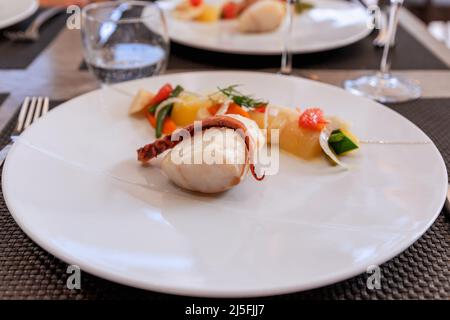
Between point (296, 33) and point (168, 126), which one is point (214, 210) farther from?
point (296, 33)

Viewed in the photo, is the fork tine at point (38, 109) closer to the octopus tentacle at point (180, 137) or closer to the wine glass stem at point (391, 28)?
the octopus tentacle at point (180, 137)

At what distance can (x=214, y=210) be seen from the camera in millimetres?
821

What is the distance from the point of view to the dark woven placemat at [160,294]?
725 millimetres

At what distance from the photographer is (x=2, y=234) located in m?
0.85

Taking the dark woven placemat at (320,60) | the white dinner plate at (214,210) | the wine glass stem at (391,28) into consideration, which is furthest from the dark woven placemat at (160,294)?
the dark woven placemat at (320,60)

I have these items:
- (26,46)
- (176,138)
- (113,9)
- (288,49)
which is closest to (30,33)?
(26,46)

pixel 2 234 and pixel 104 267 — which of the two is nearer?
pixel 104 267

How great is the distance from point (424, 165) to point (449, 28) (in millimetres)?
4318

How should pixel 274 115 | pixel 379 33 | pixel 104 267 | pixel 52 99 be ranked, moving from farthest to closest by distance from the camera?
pixel 379 33 < pixel 52 99 < pixel 274 115 < pixel 104 267

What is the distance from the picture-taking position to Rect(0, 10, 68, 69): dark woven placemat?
5.48ft

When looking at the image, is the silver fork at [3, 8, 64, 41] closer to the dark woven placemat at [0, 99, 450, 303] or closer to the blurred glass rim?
the blurred glass rim

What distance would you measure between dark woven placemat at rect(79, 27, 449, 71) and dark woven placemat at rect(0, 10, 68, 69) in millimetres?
204

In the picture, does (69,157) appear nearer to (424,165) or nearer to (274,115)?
(274,115)
